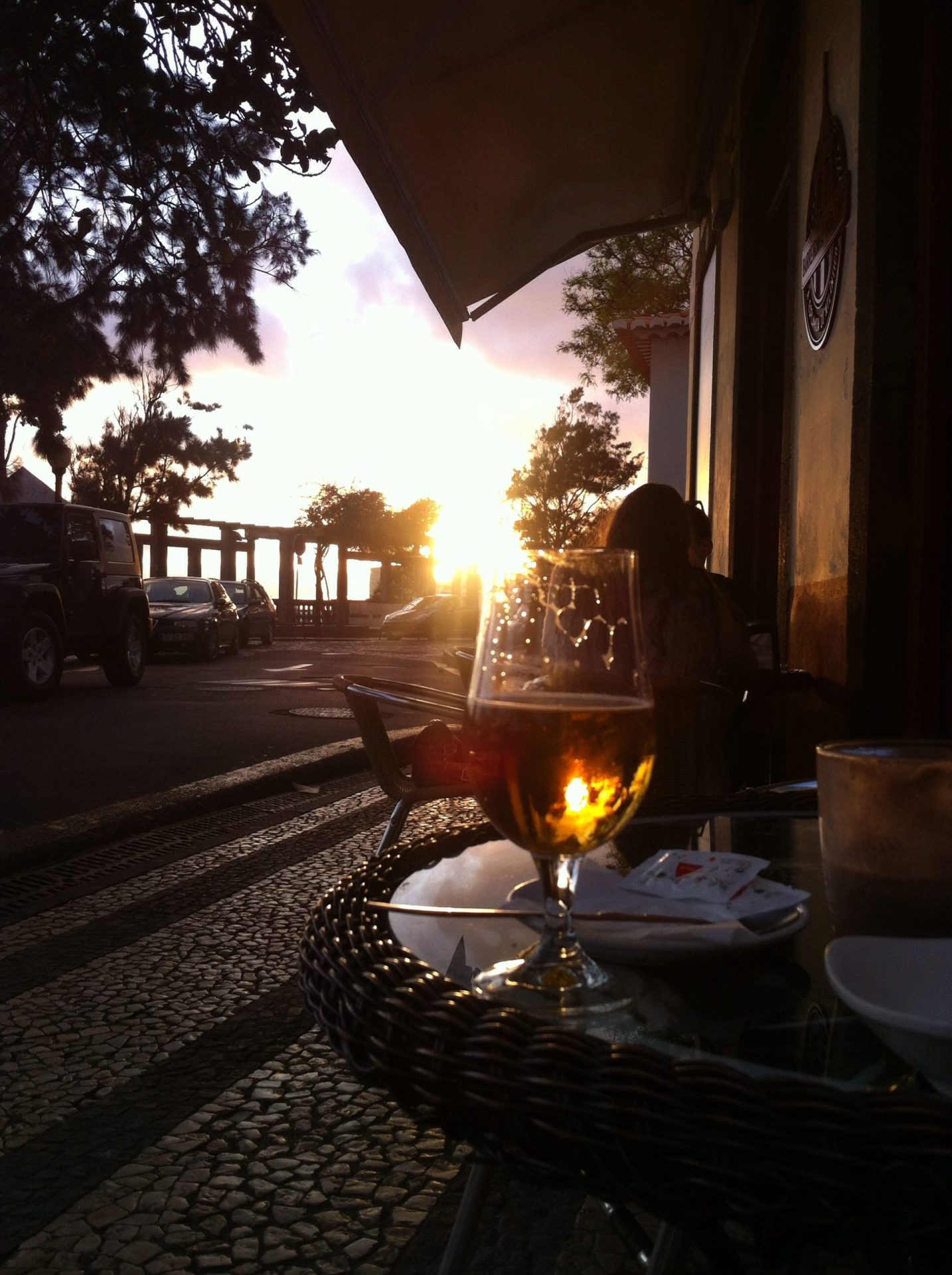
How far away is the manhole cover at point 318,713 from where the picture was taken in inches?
368

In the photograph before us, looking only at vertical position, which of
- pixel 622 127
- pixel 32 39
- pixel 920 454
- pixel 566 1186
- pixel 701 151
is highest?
pixel 32 39

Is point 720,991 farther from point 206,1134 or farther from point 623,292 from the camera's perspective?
point 623,292

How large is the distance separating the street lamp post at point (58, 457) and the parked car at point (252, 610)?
17.7 ft

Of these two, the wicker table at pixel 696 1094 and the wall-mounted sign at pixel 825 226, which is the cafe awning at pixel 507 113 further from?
the wicker table at pixel 696 1094

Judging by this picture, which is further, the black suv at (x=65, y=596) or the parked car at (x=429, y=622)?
the parked car at (x=429, y=622)

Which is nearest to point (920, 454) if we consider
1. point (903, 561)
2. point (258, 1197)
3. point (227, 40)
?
point (903, 561)

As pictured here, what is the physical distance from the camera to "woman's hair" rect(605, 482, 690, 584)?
11.8ft

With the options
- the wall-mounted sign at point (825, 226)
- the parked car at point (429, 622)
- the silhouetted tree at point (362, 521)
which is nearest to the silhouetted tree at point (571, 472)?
the parked car at point (429, 622)

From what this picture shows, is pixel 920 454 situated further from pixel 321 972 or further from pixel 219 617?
pixel 219 617

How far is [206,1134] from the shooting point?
197 cm

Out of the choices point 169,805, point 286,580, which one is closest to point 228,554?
point 286,580

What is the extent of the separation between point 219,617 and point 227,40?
40.0ft

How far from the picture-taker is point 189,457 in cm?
4294

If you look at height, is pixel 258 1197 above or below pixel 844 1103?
below
